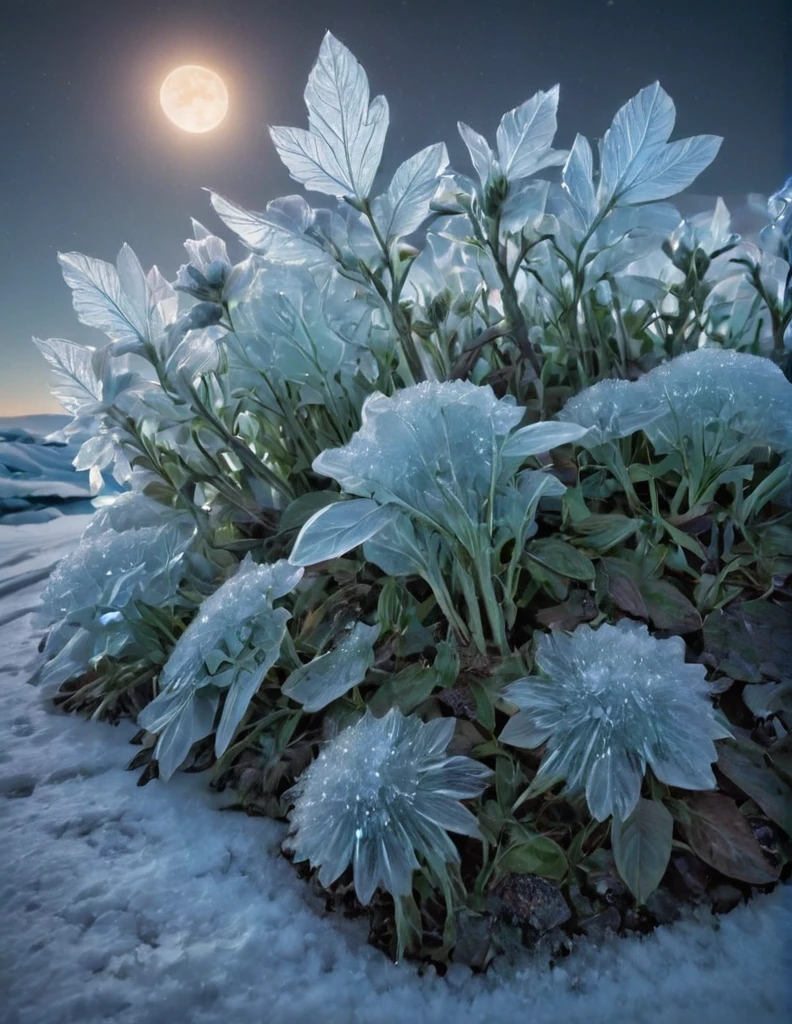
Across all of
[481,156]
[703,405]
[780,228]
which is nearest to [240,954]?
[703,405]

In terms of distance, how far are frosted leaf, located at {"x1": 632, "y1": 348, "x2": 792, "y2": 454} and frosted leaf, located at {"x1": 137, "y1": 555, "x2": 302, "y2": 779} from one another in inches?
11.2

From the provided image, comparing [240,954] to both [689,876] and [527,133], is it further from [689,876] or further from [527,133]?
[527,133]

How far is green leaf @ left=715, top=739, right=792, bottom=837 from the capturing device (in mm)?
393

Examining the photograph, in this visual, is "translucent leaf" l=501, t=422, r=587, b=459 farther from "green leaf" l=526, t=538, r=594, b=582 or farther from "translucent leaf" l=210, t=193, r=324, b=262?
"translucent leaf" l=210, t=193, r=324, b=262

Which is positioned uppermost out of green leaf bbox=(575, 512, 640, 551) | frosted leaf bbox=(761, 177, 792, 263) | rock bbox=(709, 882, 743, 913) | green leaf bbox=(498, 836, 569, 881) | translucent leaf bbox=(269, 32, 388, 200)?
translucent leaf bbox=(269, 32, 388, 200)

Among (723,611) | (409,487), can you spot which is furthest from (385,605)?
(723,611)

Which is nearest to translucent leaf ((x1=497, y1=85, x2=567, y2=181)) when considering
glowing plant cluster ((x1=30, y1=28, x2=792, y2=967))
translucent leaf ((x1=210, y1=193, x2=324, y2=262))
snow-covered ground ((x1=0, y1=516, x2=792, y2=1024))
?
glowing plant cluster ((x1=30, y1=28, x2=792, y2=967))

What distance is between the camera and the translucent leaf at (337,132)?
46 cm

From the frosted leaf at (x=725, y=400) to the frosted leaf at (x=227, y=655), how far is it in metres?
0.28

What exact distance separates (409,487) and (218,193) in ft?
1.10

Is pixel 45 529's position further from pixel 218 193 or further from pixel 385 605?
pixel 385 605

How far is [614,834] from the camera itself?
0.36 meters

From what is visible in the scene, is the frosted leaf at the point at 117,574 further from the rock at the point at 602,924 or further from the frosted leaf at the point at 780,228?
the frosted leaf at the point at 780,228

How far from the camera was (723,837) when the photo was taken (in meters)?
0.38
